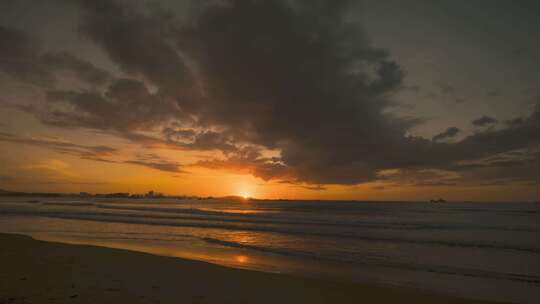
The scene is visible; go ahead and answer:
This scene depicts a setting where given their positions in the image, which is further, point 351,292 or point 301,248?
point 301,248

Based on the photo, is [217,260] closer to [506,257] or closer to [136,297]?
[136,297]

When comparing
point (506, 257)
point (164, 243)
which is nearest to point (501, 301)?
point (506, 257)

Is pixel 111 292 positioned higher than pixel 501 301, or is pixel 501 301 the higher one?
pixel 111 292

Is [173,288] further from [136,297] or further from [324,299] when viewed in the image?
[324,299]

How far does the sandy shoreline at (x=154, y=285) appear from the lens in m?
8.12

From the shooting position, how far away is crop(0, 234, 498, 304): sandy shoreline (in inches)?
320

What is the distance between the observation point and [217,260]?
51.1 feet

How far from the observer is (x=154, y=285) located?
972cm

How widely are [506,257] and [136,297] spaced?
69.0 ft

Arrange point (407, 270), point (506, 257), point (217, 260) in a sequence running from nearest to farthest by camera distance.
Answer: point (407, 270)
point (217, 260)
point (506, 257)

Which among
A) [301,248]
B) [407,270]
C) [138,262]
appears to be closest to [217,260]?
[138,262]

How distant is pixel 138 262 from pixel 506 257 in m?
21.2

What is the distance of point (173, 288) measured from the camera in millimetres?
9469

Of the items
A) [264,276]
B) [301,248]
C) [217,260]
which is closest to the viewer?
[264,276]
